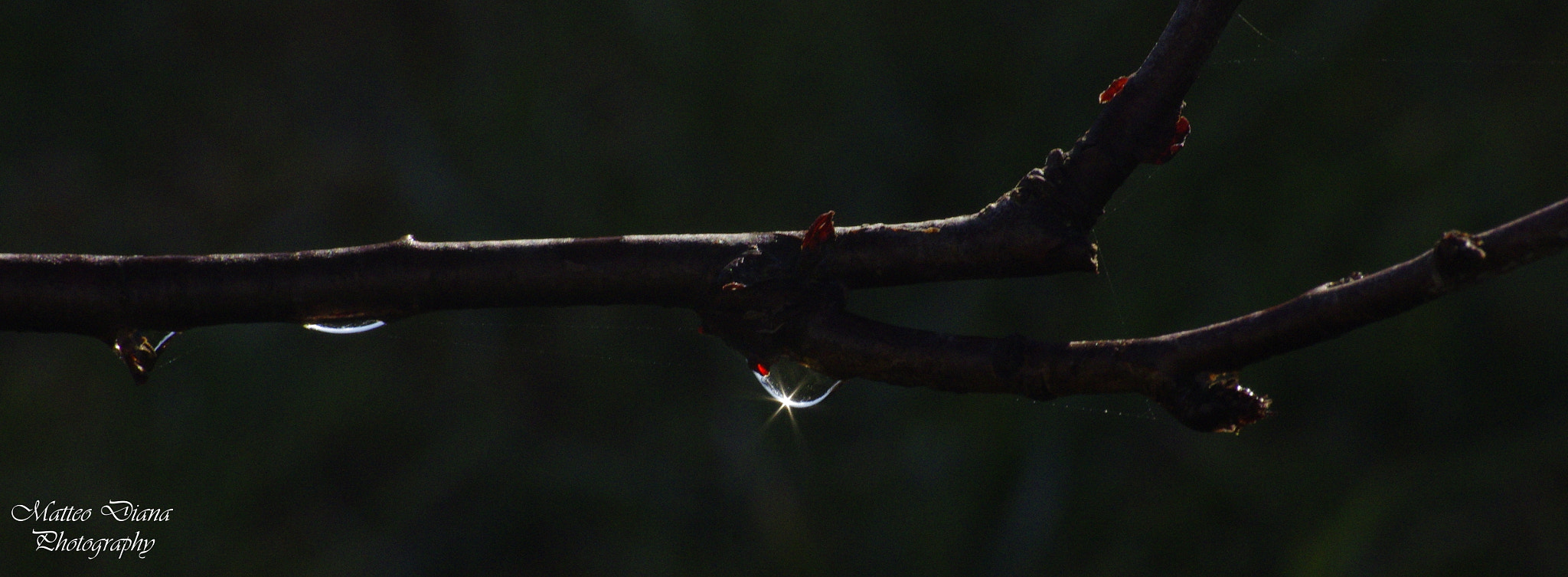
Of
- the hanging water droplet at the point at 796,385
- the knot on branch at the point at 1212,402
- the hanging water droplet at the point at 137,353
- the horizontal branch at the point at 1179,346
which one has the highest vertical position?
the hanging water droplet at the point at 796,385

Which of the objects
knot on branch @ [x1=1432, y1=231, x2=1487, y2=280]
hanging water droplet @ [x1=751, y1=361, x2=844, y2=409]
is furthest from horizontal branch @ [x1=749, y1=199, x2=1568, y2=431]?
hanging water droplet @ [x1=751, y1=361, x2=844, y2=409]

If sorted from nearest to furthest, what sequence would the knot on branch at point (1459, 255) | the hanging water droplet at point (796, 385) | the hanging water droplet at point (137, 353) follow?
the knot on branch at point (1459, 255) < the hanging water droplet at point (137, 353) < the hanging water droplet at point (796, 385)

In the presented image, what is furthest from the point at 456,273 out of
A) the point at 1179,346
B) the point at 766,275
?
the point at 1179,346

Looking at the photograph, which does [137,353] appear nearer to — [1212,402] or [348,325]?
[348,325]

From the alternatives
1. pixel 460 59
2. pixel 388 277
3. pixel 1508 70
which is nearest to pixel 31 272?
pixel 388 277

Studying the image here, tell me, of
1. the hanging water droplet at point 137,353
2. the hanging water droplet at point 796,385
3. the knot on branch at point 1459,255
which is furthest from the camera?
the hanging water droplet at point 796,385

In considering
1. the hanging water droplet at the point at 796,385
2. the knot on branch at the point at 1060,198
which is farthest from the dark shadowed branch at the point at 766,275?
the hanging water droplet at the point at 796,385

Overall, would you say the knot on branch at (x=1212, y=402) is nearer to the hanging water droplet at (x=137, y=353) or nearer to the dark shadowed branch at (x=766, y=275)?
the dark shadowed branch at (x=766, y=275)

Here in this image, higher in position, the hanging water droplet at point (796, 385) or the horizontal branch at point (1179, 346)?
the hanging water droplet at point (796, 385)

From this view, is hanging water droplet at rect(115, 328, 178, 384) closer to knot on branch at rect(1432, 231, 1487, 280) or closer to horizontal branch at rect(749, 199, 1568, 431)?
horizontal branch at rect(749, 199, 1568, 431)
